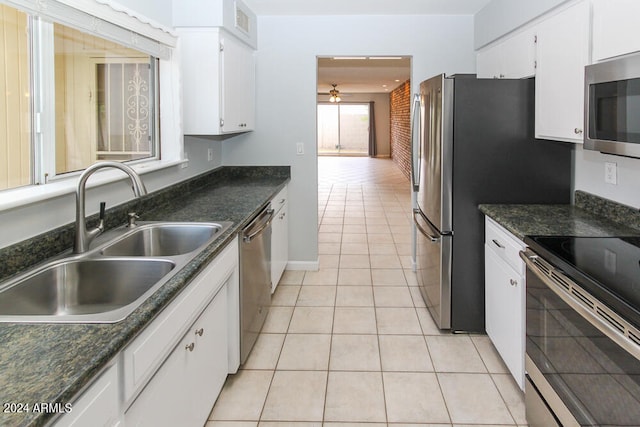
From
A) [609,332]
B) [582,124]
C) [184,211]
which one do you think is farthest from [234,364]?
[582,124]

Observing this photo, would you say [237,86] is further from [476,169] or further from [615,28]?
[615,28]

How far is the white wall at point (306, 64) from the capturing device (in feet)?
14.4

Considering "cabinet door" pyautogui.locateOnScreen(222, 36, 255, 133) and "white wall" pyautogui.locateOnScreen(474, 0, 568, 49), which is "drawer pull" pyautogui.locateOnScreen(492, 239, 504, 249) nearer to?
"white wall" pyautogui.locateOnScreen(474, 0, 568, 49)

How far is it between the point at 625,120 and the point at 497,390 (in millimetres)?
1480

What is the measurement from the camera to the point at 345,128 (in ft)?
62.3

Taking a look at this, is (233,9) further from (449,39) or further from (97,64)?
(449,39)

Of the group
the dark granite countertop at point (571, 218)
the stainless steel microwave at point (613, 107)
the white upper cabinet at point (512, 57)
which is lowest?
the dark granite countertop at point (571, 218)

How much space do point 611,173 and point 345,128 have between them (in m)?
16.7

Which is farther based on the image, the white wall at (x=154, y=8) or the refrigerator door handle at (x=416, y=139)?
the refrigerator door handle at (x=416, y=139)

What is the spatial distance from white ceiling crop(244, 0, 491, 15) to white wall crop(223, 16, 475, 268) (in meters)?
0.11

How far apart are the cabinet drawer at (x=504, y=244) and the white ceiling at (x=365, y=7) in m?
1.99

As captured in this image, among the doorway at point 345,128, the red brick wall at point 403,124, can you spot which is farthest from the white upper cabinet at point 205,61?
the doorway at point 345,128

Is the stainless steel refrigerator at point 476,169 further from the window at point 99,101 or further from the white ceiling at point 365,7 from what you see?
the window at point 99,101

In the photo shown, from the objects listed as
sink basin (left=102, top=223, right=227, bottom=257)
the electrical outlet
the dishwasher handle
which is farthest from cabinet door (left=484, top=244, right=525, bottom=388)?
sink basin (left=102, top=223, right=227, bottom=257)
